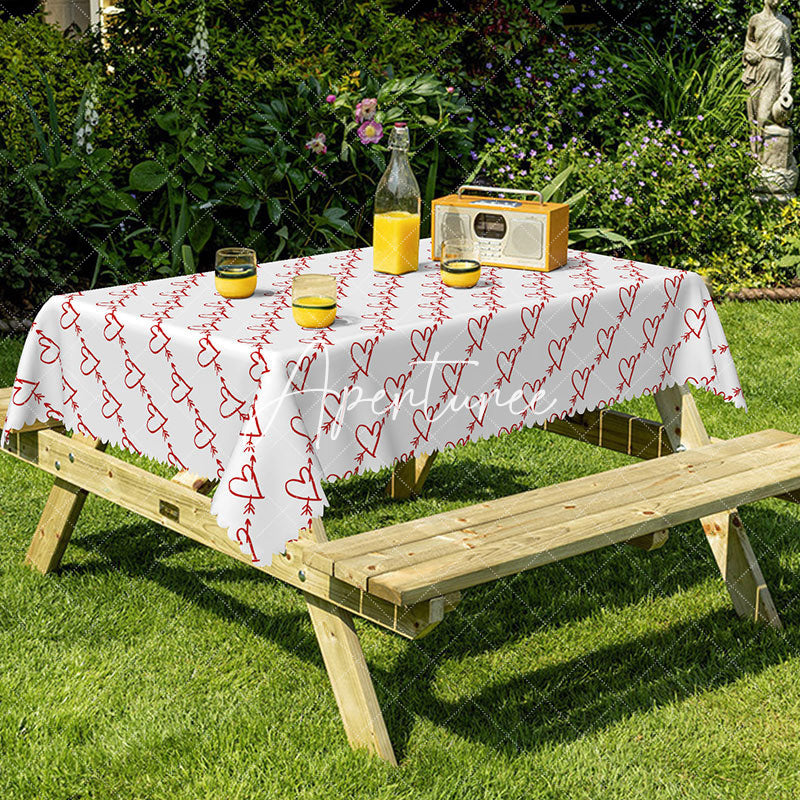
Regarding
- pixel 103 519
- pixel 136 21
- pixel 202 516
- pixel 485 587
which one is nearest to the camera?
pixel 202 516

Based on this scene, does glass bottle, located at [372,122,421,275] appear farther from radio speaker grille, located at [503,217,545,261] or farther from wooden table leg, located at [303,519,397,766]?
wooden table leg, located at [303,519,397,766]

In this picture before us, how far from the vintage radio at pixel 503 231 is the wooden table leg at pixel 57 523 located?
3.91 ft

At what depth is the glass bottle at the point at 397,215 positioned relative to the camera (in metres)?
3.52

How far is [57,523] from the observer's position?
381 cm

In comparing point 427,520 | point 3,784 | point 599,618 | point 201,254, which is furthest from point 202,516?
point 201,254

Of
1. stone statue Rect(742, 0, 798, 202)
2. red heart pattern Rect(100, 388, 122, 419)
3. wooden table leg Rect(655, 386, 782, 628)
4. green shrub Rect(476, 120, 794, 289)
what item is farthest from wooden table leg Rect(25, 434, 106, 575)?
stone statue Rect(742, 0, 798, 202)

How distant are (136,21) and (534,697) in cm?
→ 521

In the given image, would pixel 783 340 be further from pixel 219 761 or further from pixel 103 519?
pixel 219 761

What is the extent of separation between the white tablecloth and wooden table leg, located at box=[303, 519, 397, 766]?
237 millimetres

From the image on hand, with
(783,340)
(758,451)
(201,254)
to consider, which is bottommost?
(783,340)

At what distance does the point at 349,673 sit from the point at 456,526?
1.35 feet

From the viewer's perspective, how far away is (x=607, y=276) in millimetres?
3652

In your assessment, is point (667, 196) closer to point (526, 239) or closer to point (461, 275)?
point (526, 239)

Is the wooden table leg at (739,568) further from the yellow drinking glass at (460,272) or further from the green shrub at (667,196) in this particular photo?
the green shrub at (667,196)
